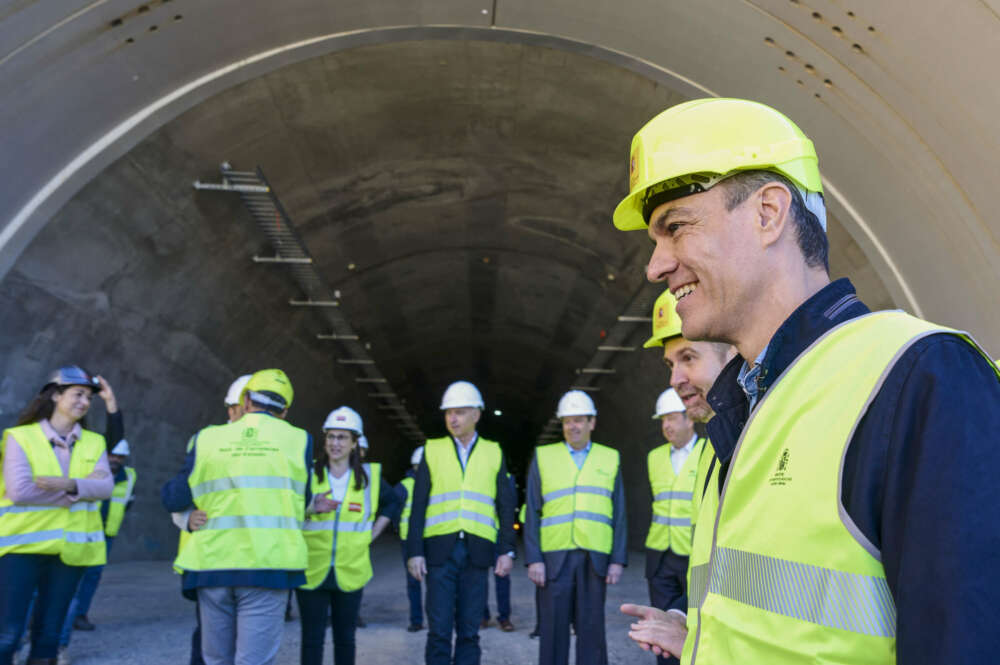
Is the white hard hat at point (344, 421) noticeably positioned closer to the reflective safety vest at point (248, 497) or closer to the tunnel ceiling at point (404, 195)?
the reflective safety vest at point (248, 497)

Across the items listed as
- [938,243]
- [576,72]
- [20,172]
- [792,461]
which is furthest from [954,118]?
[20,172]

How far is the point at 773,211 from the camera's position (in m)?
1.72

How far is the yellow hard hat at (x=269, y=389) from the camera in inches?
204

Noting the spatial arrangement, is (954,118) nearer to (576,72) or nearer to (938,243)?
(938,243)

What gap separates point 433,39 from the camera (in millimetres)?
8500

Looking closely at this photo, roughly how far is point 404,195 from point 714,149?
11258mm

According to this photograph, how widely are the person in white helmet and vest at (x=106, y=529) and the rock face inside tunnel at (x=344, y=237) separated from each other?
1.79 metres

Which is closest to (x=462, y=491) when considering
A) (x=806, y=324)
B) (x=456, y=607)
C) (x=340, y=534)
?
(x=456, y=607)

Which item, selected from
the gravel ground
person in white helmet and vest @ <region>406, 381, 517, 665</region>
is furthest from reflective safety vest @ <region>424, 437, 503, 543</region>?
the gravel ground

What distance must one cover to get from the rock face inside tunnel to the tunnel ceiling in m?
0.03

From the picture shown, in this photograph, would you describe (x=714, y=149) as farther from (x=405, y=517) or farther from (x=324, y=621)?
(x=405, y=517)

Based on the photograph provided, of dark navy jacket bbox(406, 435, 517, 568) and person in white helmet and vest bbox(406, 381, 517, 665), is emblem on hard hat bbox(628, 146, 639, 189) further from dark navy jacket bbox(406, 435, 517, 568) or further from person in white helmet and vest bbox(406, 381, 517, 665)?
dark navy jacket bbox(406, 435, 517, 568)

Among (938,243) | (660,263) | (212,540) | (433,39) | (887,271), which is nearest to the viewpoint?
(660,263)

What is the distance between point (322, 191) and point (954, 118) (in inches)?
323
